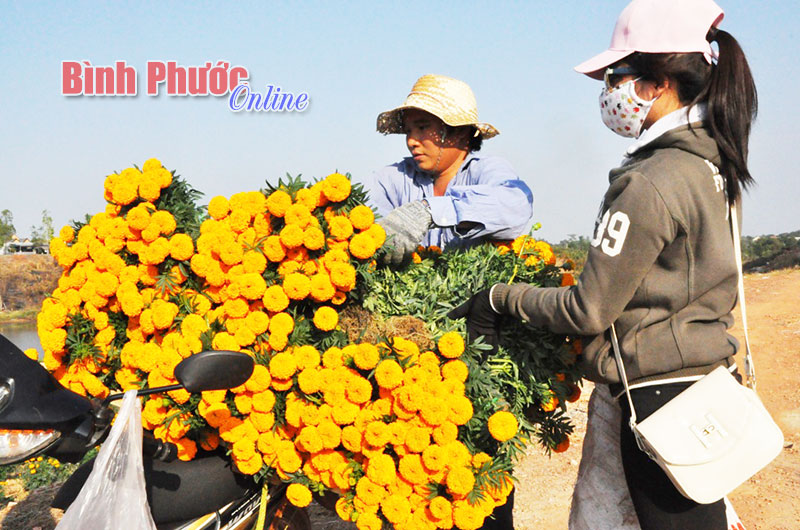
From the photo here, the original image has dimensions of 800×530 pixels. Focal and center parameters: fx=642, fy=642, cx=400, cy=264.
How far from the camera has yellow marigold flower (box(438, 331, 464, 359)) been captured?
217 cm

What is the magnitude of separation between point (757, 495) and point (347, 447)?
424 cm

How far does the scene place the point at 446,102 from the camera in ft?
10.5

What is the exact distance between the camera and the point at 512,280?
8.57 ft

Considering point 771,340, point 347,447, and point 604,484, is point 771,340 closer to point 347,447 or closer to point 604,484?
point 604,484

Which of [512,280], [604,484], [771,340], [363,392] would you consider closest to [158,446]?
[363,392]

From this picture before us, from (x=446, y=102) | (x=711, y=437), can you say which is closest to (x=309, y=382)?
(x=711, y=437)

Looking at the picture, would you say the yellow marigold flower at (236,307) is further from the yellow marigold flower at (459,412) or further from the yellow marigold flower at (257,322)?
the yellow marigold flower at (459,412)

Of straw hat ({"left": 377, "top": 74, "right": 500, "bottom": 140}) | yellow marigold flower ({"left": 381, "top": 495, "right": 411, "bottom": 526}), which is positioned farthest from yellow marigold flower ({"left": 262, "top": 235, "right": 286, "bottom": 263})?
straw hat ({"left": 377, "top": 74, "right": 500, "bottom": 140})

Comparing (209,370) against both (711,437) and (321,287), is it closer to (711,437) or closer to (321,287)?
(321,287)

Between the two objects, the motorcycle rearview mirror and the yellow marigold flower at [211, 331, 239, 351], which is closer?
the motorcycle rearview mirror

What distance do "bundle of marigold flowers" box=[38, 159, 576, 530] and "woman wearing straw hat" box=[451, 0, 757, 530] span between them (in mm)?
411

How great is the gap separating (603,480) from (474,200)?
4.07 ft

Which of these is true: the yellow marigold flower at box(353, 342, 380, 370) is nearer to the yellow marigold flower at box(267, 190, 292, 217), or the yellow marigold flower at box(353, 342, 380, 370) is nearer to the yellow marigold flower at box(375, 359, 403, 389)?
the yellow marigold flower at box(375, 359, 403, 389)

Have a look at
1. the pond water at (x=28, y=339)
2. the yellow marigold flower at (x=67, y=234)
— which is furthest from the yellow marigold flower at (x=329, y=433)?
the yellow marigold flower at (x=67, y=234)
